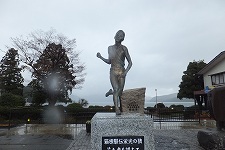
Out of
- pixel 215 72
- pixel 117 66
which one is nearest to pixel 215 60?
pixel 215 72

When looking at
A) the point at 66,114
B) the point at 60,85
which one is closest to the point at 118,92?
the point at 66,114

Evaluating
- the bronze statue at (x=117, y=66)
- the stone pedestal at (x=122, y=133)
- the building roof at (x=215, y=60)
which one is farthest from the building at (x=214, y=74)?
the stone pedestal at (x=122, y=133)

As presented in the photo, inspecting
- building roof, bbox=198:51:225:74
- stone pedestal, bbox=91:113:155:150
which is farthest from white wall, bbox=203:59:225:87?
stone pedestal, bbox=91:113:155:150

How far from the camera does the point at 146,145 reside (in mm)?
5047

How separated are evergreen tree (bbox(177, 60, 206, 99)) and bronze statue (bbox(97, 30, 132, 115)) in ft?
99.8

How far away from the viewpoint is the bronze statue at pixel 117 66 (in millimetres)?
5908

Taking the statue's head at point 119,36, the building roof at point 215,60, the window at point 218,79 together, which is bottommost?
the statue's head at point 119,36

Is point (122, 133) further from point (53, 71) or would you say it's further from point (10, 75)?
point (10, 75)

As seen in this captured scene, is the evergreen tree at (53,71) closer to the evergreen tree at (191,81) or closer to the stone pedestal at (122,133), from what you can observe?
the evergreen tree at (191,81)

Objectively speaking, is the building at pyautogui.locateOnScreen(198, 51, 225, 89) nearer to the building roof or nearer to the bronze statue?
the building roof

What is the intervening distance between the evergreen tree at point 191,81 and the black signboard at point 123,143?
31350mm

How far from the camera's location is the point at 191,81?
3475 cm

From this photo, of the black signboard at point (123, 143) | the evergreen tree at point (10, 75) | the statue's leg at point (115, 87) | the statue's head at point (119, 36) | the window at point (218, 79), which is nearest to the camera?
the black signboard at point (123, 143)

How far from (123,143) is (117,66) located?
1967mm
